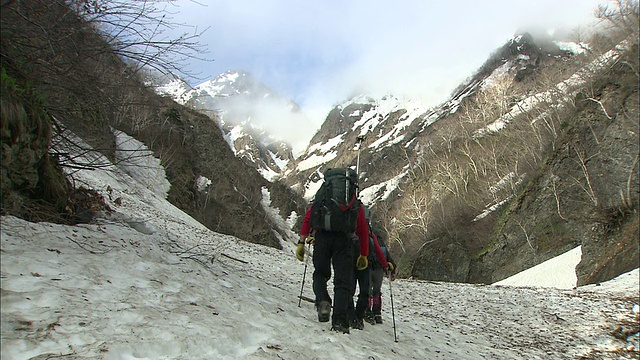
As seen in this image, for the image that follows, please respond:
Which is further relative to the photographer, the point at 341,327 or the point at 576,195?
the point at 576,195

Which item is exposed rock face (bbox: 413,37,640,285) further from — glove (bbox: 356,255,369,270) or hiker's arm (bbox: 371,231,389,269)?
glove (bbox: 356,255,369,270)

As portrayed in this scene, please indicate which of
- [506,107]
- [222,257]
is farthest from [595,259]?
[506,107]

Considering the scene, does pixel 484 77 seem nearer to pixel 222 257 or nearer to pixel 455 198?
pixel 455 198

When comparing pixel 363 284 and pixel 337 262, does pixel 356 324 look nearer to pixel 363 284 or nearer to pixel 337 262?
pixel 363 284

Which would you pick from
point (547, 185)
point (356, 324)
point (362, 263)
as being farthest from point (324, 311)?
point (547, 185)

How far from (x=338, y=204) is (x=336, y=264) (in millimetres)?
735

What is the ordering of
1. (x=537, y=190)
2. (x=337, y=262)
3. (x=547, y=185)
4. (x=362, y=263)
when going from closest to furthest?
(x=337, y=262), (x=362, y=263), (x=547, y=185), (x=537, y=190)

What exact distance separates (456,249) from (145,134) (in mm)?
29110

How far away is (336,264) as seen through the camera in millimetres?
4512

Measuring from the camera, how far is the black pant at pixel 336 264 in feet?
14.5

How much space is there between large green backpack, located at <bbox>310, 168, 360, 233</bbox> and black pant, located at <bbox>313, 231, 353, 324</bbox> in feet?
0.58

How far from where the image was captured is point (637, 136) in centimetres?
2181

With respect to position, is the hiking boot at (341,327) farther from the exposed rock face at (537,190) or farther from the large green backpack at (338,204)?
the exposed rock face at (537,190)

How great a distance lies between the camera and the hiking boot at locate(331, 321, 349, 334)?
4273mm
